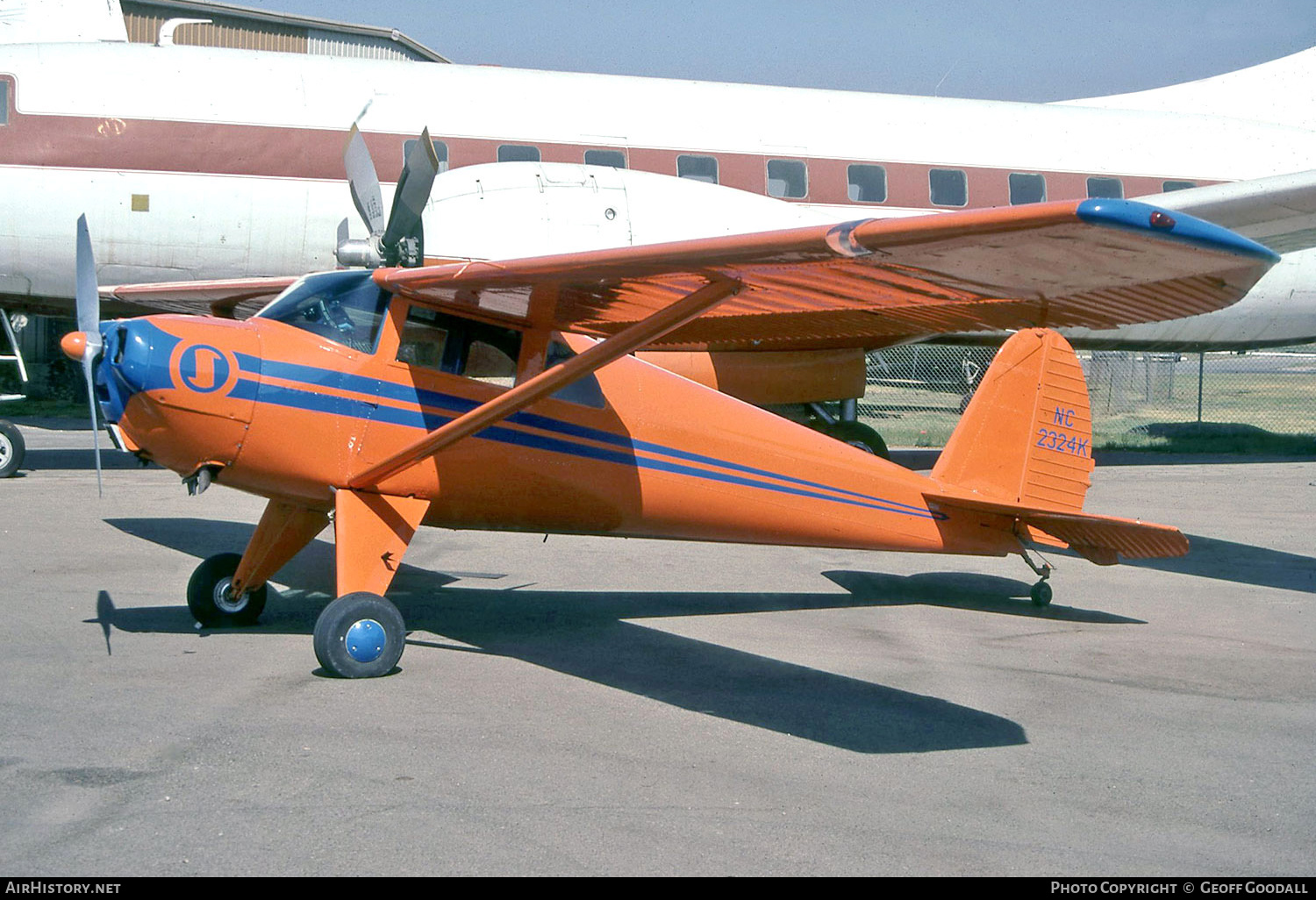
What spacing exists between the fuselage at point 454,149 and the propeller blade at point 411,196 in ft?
12.7

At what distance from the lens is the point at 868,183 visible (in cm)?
1673

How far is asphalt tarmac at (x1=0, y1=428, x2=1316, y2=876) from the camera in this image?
429cm

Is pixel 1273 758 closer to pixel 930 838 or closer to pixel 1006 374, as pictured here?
pixel 930 838

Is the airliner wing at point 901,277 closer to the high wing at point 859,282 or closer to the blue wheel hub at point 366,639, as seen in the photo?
the high wing at point 859,282

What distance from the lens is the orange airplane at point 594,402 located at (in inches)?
221

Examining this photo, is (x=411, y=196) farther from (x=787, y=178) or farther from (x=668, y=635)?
(x=787, y=178)

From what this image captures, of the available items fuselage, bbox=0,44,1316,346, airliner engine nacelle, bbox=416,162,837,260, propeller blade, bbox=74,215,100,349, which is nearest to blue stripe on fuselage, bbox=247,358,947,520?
propeller blade, bbox=74,215,100,349

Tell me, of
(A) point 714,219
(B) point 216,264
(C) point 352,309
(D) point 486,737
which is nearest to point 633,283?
(C) point 352,309

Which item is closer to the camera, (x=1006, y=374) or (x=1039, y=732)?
(x=1039, y=732)

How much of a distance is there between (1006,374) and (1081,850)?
16.6ft

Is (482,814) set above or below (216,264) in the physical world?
below

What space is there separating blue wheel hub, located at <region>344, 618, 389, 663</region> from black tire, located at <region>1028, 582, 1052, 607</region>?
5.02 metres

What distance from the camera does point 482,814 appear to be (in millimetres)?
4551

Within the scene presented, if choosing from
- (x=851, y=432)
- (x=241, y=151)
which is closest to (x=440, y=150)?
(x=241, y=151)
